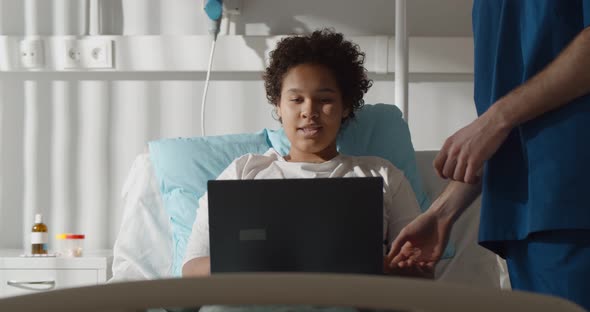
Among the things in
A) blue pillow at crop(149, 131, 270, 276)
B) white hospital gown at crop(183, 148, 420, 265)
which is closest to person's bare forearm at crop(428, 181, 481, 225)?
white hospital gown at crop(183, 148, 420, 265)

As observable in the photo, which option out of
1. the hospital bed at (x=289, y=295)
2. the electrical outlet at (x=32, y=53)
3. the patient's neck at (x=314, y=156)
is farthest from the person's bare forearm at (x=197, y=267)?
the hospital bed at (x=289, y=295)

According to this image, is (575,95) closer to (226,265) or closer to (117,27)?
(226,265)

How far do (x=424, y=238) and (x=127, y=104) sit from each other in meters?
1.96

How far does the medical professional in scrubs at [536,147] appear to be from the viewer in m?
1.28

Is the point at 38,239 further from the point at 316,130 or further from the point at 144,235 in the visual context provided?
the point at 316,130

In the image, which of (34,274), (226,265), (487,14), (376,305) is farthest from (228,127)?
(376,305)

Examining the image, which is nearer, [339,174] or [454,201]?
[454,201]

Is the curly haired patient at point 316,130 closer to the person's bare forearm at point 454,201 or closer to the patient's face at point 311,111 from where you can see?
the patient's face at point 311,111

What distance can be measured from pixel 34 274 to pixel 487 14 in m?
1.91

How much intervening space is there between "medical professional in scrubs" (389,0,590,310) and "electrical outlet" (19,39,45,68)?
211cm

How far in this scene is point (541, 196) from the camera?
1.34 metres

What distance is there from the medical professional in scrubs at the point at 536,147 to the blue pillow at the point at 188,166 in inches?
46.2

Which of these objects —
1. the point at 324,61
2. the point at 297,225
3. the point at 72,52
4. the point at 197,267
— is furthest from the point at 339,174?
the point at 72,52

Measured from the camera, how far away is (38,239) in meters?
3.00
